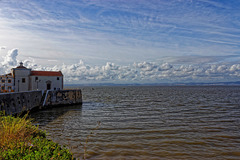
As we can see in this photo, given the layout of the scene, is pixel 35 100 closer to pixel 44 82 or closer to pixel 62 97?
pixel 62 97

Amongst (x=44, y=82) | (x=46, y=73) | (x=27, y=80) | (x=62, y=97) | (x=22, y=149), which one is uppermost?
(x=46, y=73)

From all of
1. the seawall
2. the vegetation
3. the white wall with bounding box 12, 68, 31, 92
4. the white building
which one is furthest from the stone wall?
the vegetation

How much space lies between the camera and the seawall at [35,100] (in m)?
22.4

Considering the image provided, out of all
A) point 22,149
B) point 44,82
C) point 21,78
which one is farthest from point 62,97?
point 22,149

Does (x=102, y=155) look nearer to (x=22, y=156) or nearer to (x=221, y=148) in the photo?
(x=22, y=156)

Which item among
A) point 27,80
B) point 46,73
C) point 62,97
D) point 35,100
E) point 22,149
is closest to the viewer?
point 22,149

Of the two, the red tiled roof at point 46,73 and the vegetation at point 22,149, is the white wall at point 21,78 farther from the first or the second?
the vegetation at point 22,149

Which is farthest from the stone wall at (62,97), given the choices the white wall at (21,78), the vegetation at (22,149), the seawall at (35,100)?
the vegetation at (22,149)

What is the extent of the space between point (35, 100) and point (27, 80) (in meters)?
13.9

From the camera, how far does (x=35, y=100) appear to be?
32.3 m

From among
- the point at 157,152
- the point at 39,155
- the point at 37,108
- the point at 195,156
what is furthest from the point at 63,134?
the point at 37,108

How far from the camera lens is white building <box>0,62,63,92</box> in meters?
41.3

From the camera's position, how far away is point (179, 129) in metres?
16.2

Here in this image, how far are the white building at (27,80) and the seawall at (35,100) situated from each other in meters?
8.79
